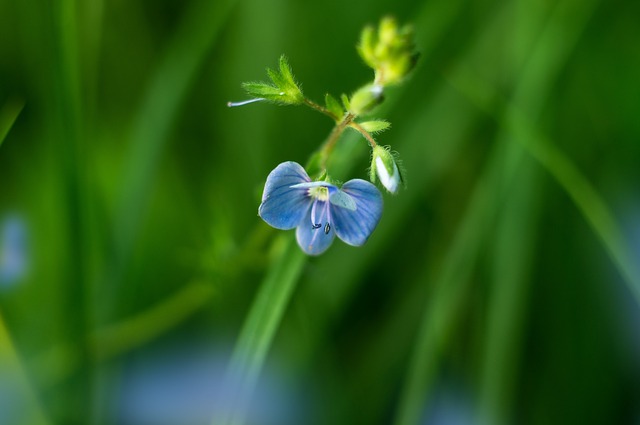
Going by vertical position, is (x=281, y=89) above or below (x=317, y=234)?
above

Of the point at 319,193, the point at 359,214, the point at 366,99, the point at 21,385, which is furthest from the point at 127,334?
the point at 366,99

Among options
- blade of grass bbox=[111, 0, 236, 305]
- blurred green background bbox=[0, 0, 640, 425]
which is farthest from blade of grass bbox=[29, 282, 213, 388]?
blade of grass bbox=[111, 0, 236, 305]

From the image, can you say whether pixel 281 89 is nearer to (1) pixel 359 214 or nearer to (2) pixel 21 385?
(1) pixel 359 214

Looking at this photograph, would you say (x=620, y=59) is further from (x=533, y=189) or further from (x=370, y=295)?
(x=370, y=295)

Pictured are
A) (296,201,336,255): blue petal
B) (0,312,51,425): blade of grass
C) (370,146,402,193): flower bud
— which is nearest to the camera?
(370,146,402,193): flower bud

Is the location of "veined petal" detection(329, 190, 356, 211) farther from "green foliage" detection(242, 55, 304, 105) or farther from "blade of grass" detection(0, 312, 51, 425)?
"blade of grass" detection(0, 312, 51, 425)

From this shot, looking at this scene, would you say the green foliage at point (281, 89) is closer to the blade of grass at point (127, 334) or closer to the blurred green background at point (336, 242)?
the blurred green background at point (336, 242)

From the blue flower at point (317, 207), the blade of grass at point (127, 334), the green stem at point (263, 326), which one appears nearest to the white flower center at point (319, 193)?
the blue flower at point (317, 207)
